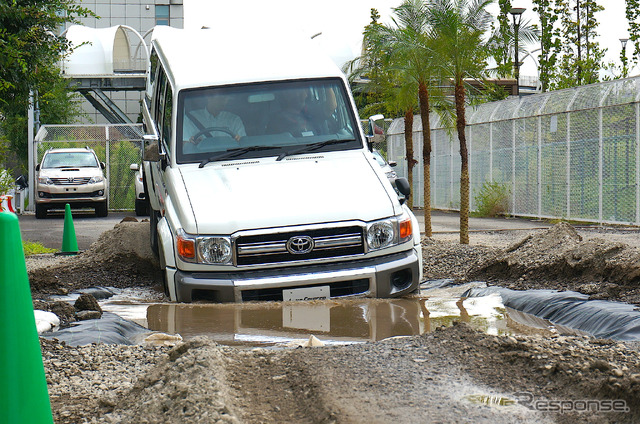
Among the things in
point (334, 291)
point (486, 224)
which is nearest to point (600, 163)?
point (486, 224)

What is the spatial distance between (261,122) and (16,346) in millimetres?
Result: 5055

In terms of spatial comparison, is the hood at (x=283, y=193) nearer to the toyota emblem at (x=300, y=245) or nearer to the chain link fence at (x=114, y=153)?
the toyota emblem at (x=300, y=245)

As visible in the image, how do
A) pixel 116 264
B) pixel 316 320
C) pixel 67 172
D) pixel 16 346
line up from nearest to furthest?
pixel 16 346 → pixel 316 320 → pixel 116 264 → pixel 67 172

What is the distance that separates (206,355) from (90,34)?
185 ft

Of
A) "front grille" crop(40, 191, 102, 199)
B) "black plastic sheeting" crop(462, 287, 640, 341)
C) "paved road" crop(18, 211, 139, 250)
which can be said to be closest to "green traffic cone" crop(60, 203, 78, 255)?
"paved road" crop(18, 211, 139, 250)

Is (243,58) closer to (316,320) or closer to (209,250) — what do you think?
(209,250)

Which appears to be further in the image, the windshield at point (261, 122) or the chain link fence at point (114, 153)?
the chain link fence at point (114, 153)

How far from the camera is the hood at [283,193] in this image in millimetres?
6984

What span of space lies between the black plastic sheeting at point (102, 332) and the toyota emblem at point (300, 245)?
1295mm

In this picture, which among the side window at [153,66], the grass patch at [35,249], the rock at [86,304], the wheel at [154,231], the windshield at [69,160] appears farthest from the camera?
the windshield at [69,160]

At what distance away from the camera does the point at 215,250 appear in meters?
6.95

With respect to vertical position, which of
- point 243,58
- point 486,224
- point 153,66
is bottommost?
point 486,224

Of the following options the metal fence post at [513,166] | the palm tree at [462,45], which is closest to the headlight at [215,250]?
the palm tree at [462,45]

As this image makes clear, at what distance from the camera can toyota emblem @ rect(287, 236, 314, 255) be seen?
23.0 feet
